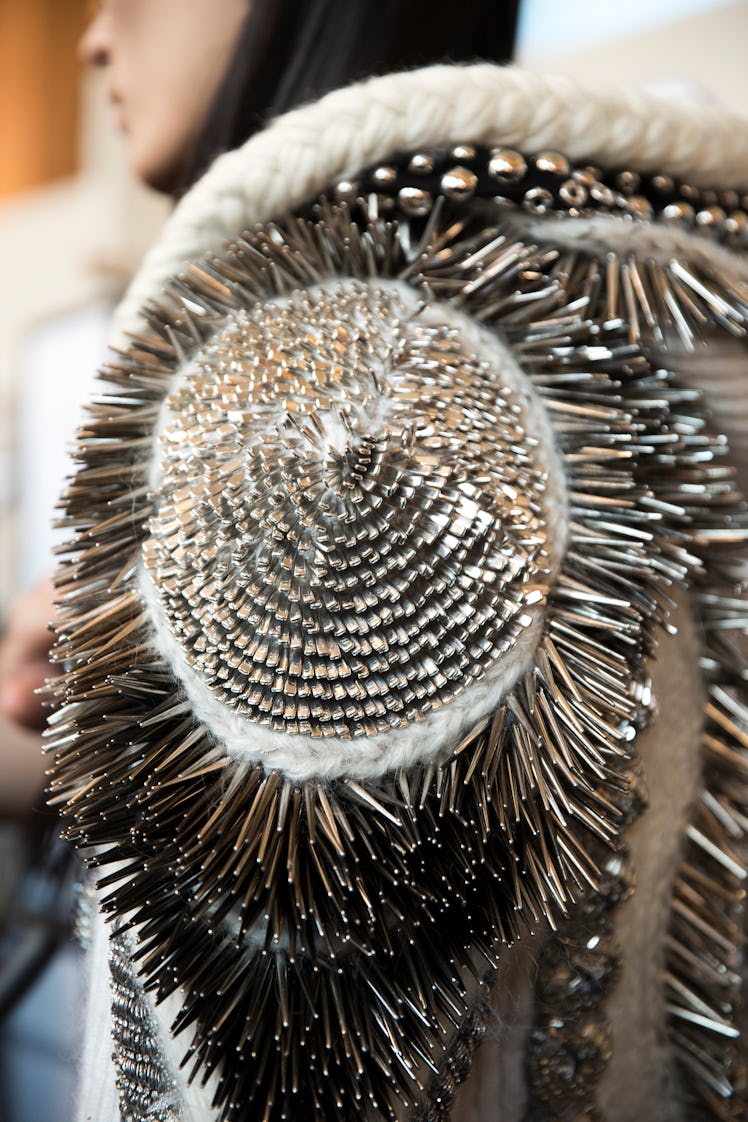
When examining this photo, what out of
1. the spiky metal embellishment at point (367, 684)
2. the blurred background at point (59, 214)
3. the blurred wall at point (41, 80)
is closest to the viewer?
the spiky metal embellishment at point (367, 684)

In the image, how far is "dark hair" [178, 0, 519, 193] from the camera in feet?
1.60

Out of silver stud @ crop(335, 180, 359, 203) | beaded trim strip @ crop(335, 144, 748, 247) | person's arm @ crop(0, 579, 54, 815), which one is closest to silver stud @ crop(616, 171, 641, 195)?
beaded trim strip @ crop(335, 144, 748, 247)

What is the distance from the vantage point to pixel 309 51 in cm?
49

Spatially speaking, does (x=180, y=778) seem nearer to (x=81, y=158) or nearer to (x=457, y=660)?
(x=457, y=660)

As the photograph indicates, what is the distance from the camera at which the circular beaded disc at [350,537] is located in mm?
281

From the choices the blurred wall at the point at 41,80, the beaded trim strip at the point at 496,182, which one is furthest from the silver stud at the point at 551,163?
the blurred wall at the point at 41,80

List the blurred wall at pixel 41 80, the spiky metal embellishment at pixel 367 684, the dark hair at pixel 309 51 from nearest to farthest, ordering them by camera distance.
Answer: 1. the spiky metal embellishment at pixel 367 684
2. the dark hair at pixel 309 51
3. the blurred wall at pixel 41 80

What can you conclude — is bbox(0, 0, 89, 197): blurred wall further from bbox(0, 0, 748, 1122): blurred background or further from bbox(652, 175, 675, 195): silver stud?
bbox(652, 175, 675, 195): silver stud

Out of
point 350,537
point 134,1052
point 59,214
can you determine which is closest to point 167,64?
point 350,537

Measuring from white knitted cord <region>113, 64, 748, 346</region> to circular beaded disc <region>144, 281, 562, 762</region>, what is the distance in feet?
0.29

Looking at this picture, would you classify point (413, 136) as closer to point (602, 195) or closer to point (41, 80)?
point (602, 195)

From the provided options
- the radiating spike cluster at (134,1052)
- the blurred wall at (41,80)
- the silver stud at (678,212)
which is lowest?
the radiating spike cluster at (134,1052)

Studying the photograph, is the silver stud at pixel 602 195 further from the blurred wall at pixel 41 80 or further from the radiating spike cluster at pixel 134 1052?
the blurred wall at pixel 41 80

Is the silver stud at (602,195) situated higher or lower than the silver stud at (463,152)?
lower
